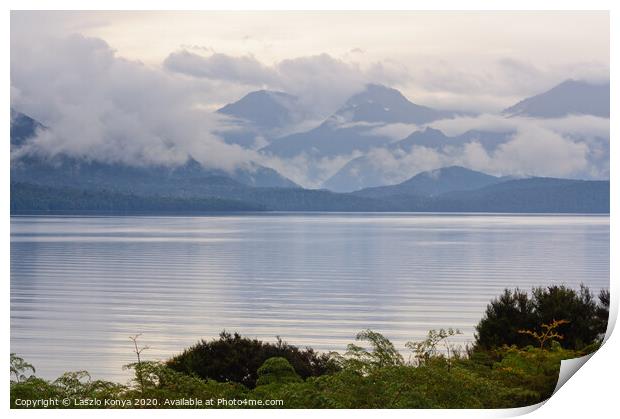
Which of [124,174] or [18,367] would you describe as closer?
[18,367]

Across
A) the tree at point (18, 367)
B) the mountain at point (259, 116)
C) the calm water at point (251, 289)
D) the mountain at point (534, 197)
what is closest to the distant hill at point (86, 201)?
the calm water at point (251, 289)

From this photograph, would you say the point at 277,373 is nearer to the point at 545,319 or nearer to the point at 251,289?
the point at 545,319

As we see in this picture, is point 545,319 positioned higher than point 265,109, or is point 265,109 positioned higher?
point 265,109

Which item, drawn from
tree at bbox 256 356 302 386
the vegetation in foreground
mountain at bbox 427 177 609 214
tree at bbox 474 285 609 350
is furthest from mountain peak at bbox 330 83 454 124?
tree at bbox 256 356 302 386

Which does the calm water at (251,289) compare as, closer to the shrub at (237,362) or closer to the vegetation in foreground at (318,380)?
the shrub at (237,362)

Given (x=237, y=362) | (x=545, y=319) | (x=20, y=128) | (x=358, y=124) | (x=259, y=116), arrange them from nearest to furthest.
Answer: (x=237, y=362) → (x=545, y=319) → (x=20, y=128) → (x=259, y=116) → (x=358, y=124)

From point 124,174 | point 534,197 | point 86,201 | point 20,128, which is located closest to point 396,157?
point 124,174
